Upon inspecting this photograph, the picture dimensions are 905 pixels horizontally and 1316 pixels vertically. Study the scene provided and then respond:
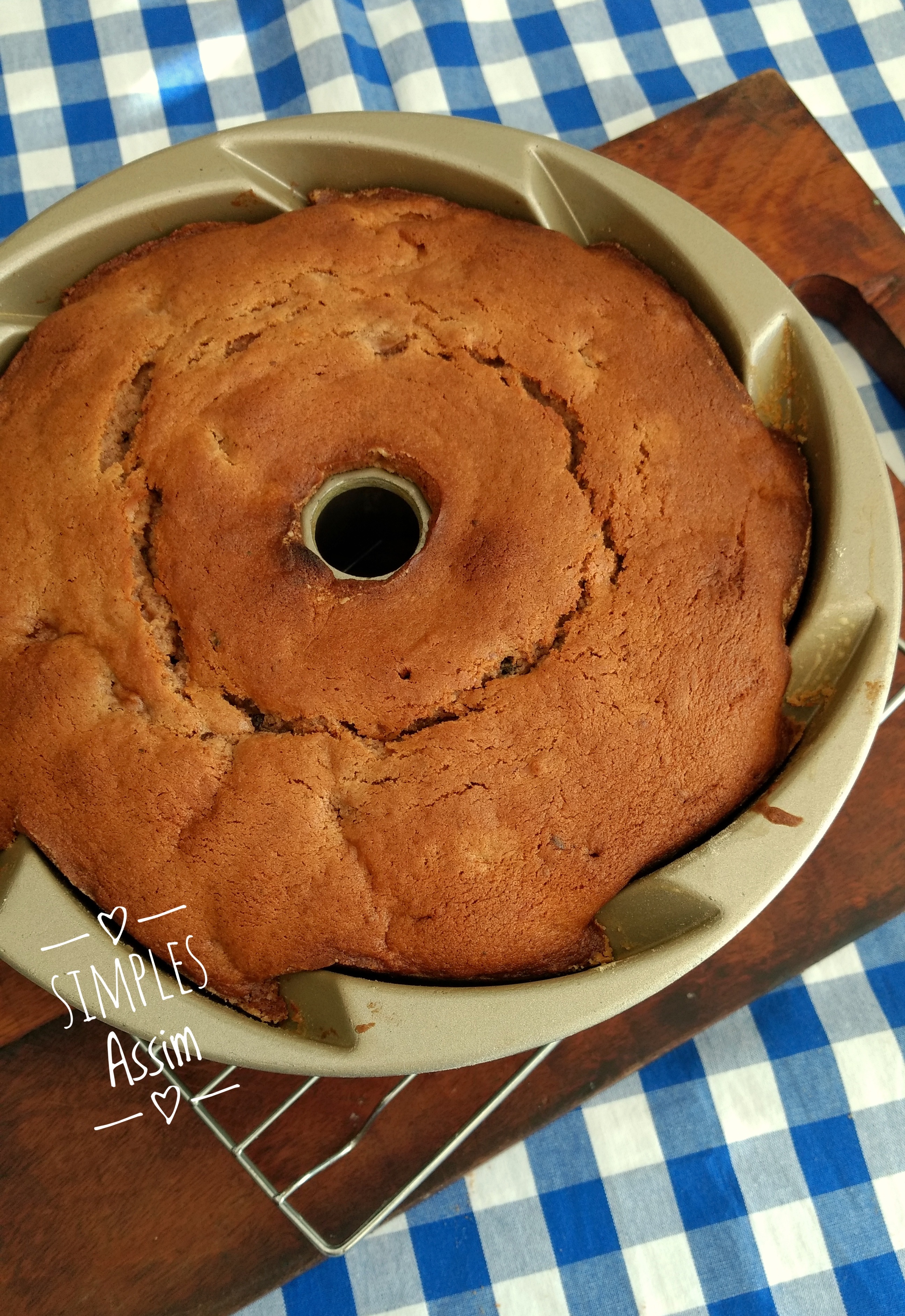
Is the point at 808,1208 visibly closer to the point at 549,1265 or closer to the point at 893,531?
the point at 549,1265

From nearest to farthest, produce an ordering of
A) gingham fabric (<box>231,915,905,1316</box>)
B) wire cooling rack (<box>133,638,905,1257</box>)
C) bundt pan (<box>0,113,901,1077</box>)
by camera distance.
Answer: bundt pan (<box>0,113,901,1077</box>), wire cooling rack (<box>133,638,905,1257</box>), gingham fabric (<box>231,915,905,1316</box>)

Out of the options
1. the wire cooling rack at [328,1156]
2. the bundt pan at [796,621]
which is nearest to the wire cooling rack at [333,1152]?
the wire cooling rack at [328,1156]

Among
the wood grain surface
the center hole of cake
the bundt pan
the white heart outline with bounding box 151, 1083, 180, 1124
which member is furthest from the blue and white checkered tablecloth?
the center hole of cake

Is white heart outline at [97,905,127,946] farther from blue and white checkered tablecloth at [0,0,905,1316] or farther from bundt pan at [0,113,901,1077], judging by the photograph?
blue and white checkered tablecloth at [0,0,905,1316]

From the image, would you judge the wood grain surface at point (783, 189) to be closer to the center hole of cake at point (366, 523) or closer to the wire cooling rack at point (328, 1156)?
the center hole of cake at point (366, 523)

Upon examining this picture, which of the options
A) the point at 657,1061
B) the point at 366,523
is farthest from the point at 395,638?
the point at 657,1061

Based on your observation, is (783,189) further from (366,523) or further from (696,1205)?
(696,1205)
